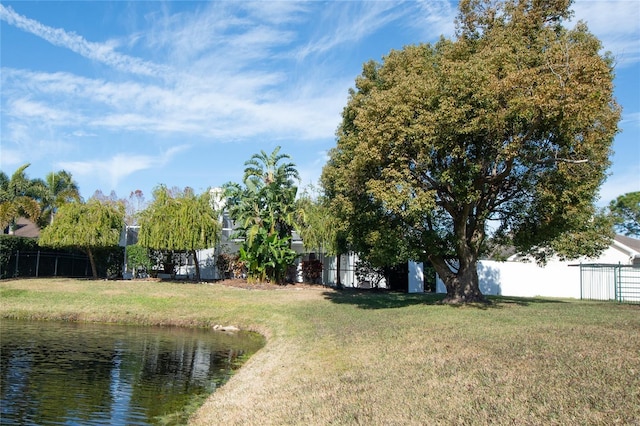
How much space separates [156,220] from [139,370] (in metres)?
18.3

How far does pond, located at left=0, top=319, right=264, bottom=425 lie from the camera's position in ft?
30.7

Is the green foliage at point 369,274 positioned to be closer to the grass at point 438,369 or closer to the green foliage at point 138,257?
the green foliage at point 138,257

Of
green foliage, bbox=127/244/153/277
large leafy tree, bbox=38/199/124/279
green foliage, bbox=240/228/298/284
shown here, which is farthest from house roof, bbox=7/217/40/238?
green foliage, bbox=240/228/298/284

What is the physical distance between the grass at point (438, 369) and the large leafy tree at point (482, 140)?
2.96 m

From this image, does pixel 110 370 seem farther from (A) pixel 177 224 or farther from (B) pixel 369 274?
(B) pixel 369 274

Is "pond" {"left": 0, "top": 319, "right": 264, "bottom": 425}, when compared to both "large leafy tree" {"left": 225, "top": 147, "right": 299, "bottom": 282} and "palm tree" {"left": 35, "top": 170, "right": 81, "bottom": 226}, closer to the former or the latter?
"large leafy tree" {"left": 225, "top": 147, "right": 299, "bottom": 282}

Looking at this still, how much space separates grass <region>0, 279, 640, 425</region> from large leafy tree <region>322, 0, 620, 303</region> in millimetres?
2958

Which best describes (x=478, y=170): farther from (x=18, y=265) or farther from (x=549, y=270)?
(x=18, y=265)

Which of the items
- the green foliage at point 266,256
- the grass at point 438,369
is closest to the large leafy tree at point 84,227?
the green foliage at point 266,256

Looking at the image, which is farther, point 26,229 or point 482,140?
point 26,229

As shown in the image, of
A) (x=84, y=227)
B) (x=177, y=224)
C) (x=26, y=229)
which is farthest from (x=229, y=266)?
(x=26, y=229)

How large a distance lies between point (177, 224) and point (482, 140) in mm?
18168

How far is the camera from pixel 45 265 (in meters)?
33.6

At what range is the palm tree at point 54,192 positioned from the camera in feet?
136
